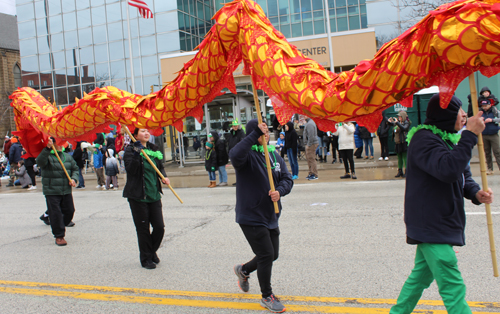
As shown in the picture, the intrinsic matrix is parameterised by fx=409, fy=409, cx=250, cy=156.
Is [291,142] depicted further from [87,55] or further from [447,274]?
[87,55]

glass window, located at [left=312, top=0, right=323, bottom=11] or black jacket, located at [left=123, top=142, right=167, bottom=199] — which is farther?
glass window, located at [left=312, top=0, right=323, bottom=11]

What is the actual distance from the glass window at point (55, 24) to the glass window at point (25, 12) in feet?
6.12

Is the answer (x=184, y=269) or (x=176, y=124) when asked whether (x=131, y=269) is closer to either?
(x=184, y=269)

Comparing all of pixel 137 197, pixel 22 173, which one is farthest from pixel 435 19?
pixel 22 173

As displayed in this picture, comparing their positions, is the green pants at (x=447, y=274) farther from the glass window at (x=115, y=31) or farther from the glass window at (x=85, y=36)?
the glass window at (x=85, y=36)

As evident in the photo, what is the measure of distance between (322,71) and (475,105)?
3.30 ft

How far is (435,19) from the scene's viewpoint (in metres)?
2.26

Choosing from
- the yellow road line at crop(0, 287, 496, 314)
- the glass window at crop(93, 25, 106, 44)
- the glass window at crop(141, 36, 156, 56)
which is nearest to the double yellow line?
the yellow road line at crop(0, 287, 496, 314)

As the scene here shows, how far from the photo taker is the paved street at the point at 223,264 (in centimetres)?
411

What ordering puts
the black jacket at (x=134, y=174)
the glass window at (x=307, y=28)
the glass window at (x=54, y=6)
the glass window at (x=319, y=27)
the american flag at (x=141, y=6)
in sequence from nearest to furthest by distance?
the black jacket at (x=134, y=174) < the american flag at (x=141, y=6) < the glass window at (x=319, y=27) < the glass window at (x=307, y=28) < the glass window at (x=54, y=6)

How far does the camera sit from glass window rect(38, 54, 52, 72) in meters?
32.4

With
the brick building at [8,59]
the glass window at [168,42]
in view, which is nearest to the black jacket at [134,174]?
the glass window at [168,42]

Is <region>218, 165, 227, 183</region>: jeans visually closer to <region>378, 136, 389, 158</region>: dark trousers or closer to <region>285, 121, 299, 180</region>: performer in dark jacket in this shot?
<region>285, 121, 299, 180</region>: performer in dark jacket

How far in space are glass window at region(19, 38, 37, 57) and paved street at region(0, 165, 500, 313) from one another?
93.5 ft
